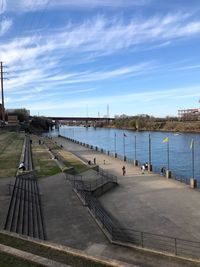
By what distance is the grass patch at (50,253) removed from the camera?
42.9ft

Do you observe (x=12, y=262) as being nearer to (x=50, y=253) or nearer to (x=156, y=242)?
(x=50, y=253)

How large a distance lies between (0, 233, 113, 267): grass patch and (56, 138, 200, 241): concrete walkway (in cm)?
967

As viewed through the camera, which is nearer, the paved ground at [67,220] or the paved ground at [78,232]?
the paved ground at [78,232]

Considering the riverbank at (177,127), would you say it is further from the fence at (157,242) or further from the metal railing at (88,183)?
the fence at (157,242)

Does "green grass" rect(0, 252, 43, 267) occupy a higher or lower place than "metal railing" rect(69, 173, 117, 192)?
higher

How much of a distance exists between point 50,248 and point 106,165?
40.9 meters

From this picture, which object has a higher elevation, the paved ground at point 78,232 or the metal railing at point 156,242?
the paved ground at point 78,232

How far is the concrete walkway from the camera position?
23156mm

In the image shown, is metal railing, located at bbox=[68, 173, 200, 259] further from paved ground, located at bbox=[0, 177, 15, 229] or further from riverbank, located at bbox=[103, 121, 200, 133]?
riverbank, located at bbox=[103, 121, 200, 133]

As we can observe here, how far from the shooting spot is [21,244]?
14.6 meters

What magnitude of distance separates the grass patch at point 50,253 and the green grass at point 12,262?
1.03 metres

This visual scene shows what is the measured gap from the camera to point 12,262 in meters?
12.6

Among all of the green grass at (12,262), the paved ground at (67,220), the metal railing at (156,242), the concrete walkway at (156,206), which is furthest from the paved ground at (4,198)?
the concrete walkway at (156,206)

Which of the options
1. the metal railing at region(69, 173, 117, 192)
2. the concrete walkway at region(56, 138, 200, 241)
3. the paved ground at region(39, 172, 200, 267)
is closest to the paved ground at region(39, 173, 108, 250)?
the paved ground at region(39, 172, 200, 267)
